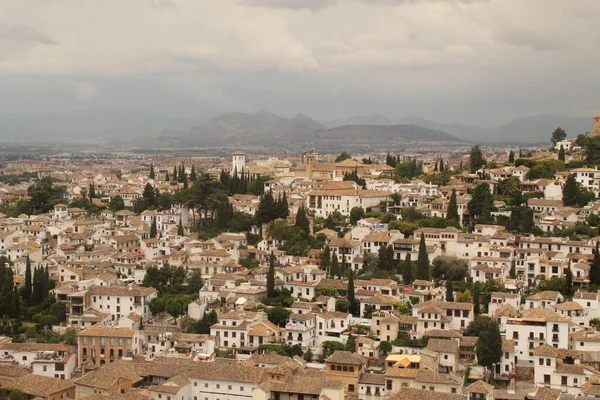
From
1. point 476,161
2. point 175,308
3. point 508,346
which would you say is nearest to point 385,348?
point 508,346

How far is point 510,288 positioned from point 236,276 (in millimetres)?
11641

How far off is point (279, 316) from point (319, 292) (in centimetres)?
301

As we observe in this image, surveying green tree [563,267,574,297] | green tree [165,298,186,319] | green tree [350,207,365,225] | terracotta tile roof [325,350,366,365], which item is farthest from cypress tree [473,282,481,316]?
green tree [350,207,365,225]

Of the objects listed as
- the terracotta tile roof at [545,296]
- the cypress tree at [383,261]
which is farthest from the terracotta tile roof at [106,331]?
the terracotta tile roof at [545,296]

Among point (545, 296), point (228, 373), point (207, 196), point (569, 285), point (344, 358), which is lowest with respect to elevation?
point (228, 373)

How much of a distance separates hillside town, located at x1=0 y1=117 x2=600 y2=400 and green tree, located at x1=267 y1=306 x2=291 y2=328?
0.31ft

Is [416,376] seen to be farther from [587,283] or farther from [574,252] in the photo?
[574,252]

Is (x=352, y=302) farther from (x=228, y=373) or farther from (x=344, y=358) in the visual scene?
(x=228, y=373)

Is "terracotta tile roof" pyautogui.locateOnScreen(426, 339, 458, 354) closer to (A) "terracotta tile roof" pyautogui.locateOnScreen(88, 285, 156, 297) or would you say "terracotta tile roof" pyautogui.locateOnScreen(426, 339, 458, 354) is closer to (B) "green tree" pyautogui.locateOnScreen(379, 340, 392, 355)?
(B) "green tree" pyautogui.locateOnScreen(379, 340, 392, 355)

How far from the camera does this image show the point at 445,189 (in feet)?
163

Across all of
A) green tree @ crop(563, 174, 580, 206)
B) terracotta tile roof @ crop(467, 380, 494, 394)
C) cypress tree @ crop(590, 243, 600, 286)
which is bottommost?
terracotta tile roof @ crop(467, 380, 494, 394)

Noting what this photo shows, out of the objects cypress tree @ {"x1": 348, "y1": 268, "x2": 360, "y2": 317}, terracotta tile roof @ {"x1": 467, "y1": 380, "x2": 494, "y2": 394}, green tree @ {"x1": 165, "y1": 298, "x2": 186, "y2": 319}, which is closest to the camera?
terracotta tile roof @ {"x1": 467, "y1": 380, "x2": 494, "y2": 394}

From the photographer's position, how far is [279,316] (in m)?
34.3

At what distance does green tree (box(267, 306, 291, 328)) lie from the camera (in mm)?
34269
